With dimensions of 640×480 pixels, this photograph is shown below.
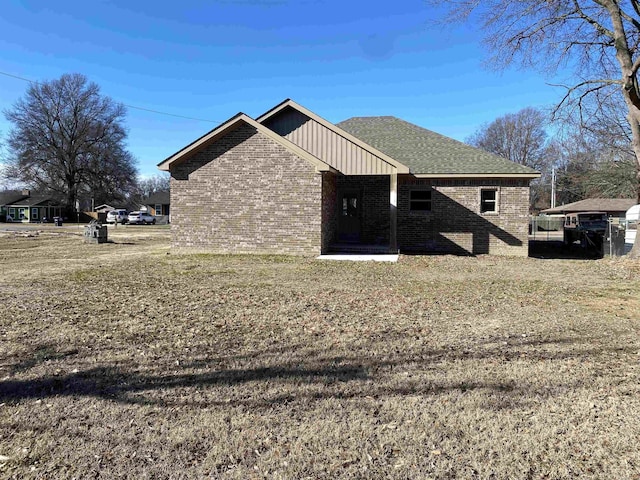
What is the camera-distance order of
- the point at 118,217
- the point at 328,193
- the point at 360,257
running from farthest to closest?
the point at 118,217, the point at 328,193, the point at 360,257

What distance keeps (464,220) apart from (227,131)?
29.4ft

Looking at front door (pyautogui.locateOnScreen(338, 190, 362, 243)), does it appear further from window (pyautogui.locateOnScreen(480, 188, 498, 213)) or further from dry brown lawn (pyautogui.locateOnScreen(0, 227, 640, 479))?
dry brown lawn (pyautogui.locateOnScreen(0, 227, 640, 479))

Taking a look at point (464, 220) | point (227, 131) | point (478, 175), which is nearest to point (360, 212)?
point (464, 220)

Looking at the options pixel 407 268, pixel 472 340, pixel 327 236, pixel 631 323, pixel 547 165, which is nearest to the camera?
pixel 472 340

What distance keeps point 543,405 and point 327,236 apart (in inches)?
468

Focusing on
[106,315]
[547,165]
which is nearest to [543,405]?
[106,315]

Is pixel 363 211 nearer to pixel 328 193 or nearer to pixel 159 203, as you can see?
pixel 328 193

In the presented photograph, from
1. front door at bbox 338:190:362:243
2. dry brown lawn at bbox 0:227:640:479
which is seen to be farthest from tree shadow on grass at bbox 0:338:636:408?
front door at bbox 338:190:362:243

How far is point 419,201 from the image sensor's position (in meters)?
16.3

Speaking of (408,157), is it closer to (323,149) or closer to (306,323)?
(323,149)

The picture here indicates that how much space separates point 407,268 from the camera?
11648 mm

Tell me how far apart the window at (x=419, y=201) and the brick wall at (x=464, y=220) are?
0.13 metres

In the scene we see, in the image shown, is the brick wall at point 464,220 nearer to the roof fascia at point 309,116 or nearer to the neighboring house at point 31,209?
the roof fascia at point 309,116

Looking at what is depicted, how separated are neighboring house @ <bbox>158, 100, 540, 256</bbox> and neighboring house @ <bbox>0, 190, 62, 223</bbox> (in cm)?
5965
